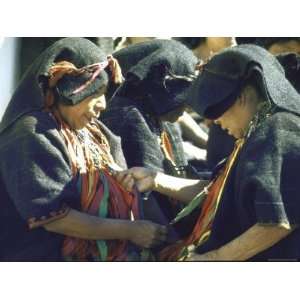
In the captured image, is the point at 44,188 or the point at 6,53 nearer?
the point at 44,188

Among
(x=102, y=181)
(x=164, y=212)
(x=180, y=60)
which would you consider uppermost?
(x=180, y=60)

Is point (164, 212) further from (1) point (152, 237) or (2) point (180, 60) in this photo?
(2) point (180, 60)

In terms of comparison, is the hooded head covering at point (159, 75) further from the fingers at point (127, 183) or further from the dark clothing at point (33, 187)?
the dark clothing at point (33, 187)

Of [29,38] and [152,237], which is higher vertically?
[29,38]

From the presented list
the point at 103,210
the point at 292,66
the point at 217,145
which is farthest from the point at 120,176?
the point at 217,145

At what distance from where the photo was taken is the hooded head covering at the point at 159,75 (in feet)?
18.0

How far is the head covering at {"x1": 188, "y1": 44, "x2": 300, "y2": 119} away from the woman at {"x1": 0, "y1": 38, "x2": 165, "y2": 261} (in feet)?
1.57

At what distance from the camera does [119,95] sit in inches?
221

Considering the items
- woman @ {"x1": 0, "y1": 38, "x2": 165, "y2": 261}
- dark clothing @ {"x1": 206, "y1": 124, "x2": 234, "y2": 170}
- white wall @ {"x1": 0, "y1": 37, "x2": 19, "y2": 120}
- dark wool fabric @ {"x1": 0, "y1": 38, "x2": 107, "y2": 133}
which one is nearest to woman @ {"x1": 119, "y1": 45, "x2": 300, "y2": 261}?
woman @ {"x1": 0, "y1": 38, "x2": 165, "y2": 261}

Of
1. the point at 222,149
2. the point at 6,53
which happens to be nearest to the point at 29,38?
the point at 6,53

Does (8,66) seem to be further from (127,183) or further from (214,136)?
(127,183)

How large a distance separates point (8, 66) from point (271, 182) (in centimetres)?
257

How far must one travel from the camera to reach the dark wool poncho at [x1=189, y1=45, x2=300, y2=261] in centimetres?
449

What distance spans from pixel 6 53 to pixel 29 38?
0.62 feet
